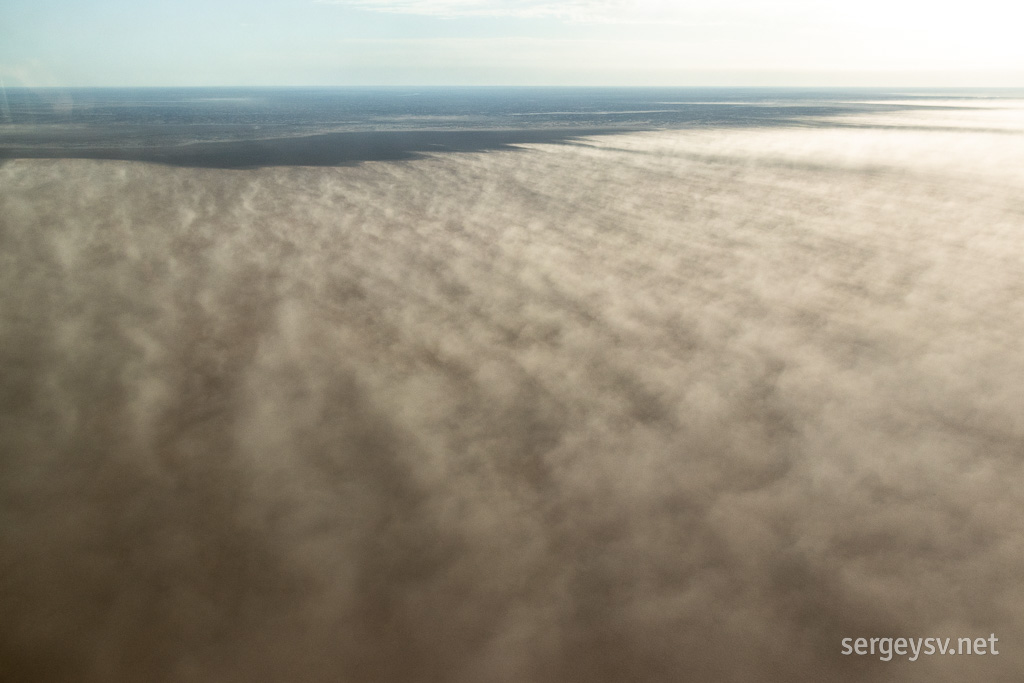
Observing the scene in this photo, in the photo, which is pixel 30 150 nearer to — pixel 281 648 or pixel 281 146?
pixel 281 146

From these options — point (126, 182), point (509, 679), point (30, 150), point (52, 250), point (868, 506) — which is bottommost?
point (509, 679)

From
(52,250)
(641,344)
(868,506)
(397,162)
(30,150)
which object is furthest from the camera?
(30,150)

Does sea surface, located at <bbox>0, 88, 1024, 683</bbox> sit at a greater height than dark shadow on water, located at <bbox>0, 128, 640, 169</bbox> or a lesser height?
lesser

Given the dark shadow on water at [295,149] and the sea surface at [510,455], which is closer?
the sea surface at [510,455]

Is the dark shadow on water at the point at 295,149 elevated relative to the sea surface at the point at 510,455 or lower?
elevated

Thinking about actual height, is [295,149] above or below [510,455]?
above

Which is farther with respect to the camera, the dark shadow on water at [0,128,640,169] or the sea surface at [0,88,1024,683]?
the dark shadow on water at [0,128,640,169]

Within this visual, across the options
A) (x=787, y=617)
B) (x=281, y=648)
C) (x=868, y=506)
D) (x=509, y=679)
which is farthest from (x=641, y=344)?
(x=281, y=648)

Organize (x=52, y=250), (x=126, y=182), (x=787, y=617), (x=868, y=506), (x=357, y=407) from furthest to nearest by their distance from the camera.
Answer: (x=126, y=182) < (x=52, y=250) < (x=357, y=407) < (x=868, y=506) < (x=787, y=617)
